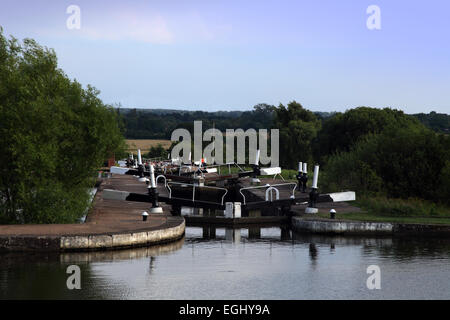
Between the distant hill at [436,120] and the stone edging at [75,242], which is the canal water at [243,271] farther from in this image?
the distant hill at [436,120]

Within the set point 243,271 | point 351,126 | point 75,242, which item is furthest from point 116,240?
point 351,126

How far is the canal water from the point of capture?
18547mm

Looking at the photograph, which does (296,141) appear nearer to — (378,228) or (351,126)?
(351,126)

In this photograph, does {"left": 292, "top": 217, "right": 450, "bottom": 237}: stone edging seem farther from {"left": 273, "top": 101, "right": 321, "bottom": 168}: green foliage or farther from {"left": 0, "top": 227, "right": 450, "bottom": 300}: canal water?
{"left": 273, "top": 101, "right": 321, "bottom": 168}: green foliage

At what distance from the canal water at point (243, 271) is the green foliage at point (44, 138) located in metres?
4.43

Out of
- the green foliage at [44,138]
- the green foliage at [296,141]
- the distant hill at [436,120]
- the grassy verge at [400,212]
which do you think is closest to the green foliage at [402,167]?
the grassy verge at [400,212]

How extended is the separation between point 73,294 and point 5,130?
10305 mm

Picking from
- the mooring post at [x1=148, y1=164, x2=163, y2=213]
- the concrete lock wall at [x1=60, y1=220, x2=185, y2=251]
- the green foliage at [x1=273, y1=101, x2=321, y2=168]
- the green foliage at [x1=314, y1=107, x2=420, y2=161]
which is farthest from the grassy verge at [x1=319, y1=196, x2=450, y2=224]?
the green foliage at [x1=273, y1=101, x2=321, y2=168]

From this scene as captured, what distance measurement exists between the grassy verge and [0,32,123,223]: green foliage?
10.7 m

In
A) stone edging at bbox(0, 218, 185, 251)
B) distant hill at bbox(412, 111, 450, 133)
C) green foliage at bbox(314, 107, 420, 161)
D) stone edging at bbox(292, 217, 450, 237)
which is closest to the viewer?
stone edging at bbox(0, 218, 185, 251)

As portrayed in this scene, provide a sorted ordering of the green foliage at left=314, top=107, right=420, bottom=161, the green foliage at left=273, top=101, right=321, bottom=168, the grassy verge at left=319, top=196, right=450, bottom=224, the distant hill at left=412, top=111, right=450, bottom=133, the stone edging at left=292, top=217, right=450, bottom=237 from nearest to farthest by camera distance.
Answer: the stone edging at left=292, top=217, right=450, bottom=237
the grassy verge at left=319, top=196, right=450, bottom=224
the green foliage at left=314, top=107, right=420, bottom=161
the green foliage at left=273, top=101, right=321, bottom=168
the distant hill at left=412, top=111, right=450, bottom=133
